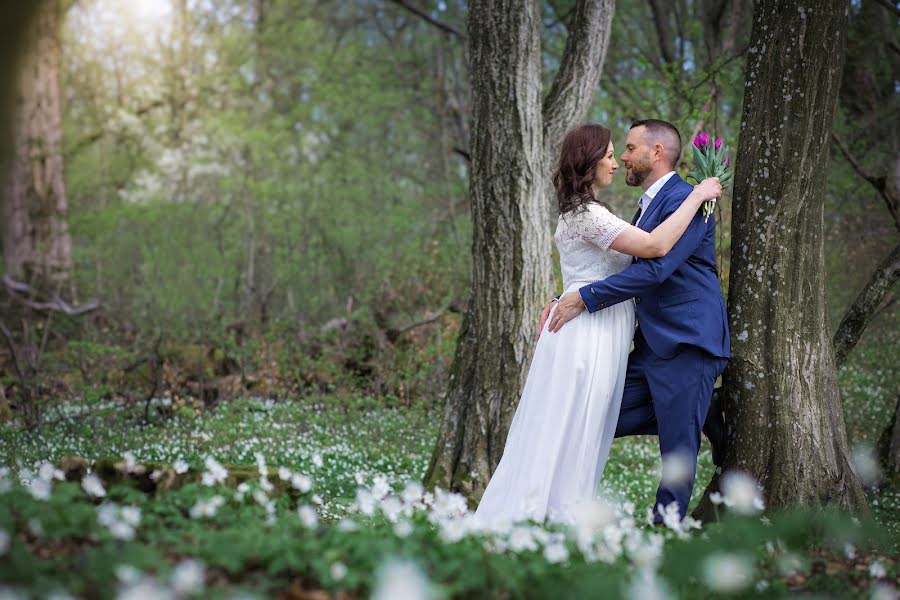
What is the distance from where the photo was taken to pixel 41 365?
1015 centimetres

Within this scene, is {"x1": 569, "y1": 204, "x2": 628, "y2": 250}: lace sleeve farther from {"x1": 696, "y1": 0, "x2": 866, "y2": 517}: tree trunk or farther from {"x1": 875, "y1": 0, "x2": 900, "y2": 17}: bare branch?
{"x1": 875, "y1": 0, "x2": 900, "y2": 17}: bare branch

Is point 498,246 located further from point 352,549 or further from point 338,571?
point 338,571

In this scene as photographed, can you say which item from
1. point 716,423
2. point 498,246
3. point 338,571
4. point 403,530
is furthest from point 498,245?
point 338,571

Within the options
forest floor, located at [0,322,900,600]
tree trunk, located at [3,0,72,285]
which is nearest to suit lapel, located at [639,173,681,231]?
forest floor, located at [0,322,900,600]

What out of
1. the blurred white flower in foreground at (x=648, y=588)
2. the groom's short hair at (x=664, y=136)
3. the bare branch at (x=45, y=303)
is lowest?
the bare branch at (x=45, y=303)

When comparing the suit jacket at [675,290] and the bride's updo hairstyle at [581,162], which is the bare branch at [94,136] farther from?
the suit jacket at [675,290]

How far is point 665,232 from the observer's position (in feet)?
13.9

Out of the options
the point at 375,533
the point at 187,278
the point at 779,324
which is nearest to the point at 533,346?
the point at 779,324

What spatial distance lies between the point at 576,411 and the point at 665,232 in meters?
1.10

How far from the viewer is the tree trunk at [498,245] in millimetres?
6148

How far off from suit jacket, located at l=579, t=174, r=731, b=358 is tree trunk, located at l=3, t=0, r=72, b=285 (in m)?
13.1

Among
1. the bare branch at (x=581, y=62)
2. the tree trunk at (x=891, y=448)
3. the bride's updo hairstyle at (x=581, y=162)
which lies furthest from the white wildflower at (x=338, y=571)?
the tree trunk at (x=891, y=448)

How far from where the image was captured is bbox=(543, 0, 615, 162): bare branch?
6.82 m

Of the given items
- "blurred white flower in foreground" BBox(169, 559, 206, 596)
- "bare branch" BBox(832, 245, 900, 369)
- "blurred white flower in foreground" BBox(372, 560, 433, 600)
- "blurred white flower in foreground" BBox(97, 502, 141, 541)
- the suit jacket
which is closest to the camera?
"blurred white flower in foreground" BBox(372, 560, 433, 600)
